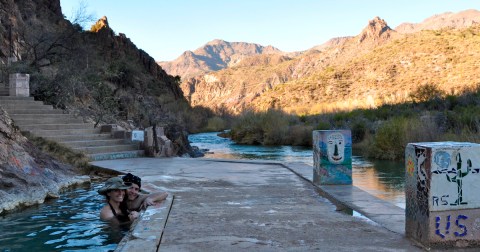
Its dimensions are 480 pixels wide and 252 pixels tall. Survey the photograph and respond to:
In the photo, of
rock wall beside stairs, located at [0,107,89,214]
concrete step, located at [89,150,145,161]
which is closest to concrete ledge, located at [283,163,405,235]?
rock wall beside stairs, located at [0,107,89,214]

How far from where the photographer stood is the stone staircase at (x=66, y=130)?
14.1 meters

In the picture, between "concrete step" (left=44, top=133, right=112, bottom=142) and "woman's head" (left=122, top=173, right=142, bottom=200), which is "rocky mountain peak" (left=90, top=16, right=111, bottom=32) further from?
"woman's head" (left=122, top=173, right=142, bottom=200)

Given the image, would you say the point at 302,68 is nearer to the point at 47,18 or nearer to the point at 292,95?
the point at 292,95

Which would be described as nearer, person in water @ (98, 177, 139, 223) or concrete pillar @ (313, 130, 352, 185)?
person in water @ (98, 177, 139, 223)

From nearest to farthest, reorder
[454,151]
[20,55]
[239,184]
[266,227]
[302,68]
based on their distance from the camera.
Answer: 1. [454,151]
2. [266,227]
3. [239,184]
4. [20,55]
5. [302,68]

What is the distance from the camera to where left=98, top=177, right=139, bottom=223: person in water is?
6.60 metres

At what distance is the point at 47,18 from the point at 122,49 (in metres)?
13.4

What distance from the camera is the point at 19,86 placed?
17.2 metres

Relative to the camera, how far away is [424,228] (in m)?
4.30

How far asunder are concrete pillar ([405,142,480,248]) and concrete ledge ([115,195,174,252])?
2448 mm

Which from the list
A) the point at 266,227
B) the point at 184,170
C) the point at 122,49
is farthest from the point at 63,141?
the point at 122,49

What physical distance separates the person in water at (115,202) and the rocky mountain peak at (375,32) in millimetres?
90047

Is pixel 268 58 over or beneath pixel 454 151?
over

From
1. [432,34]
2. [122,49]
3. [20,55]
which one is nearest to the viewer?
[20,55]
